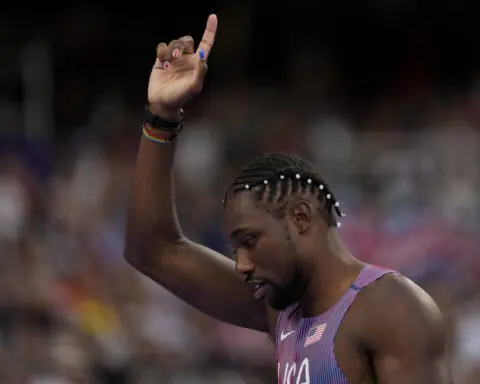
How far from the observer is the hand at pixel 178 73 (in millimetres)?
3678

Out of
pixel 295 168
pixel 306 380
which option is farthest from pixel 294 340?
pixel 295 168

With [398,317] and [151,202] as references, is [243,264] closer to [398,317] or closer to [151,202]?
[398,317]

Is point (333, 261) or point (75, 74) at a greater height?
point (333, 261)

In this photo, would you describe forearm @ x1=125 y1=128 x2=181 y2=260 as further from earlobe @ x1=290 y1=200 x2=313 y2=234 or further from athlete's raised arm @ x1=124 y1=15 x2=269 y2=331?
earlobe @ x1=290 y1=200 x2=313 y2=234

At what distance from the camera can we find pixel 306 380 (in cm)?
345

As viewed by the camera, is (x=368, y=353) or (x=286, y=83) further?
(x=286, y=83)

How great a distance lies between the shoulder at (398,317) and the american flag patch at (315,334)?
161mm

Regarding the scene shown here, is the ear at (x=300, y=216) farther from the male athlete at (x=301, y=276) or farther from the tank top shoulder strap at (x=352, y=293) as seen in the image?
the tank top shoulder strap at (x=352, y=293)

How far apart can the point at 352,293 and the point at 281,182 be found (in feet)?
1.39

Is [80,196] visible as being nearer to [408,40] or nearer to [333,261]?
[408,40]

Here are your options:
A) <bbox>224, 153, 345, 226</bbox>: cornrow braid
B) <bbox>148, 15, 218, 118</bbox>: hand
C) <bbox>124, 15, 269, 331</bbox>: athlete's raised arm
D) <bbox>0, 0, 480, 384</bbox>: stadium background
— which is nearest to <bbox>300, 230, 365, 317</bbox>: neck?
<bbox>224, 153, 345, 226</bbox>: cornrow braid

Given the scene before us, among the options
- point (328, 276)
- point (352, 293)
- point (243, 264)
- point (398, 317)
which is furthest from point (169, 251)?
point (398, 317)

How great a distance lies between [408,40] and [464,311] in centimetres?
546

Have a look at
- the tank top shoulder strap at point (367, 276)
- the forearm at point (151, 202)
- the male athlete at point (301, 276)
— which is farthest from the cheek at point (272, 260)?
the forearm at point (151, 202)
